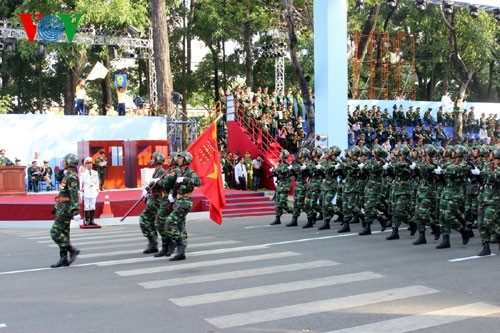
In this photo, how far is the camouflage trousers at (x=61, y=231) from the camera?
11359 millimetres

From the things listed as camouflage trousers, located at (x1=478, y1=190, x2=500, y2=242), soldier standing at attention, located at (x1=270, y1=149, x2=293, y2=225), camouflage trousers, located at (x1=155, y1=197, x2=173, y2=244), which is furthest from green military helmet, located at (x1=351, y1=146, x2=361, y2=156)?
camouflage trousers, located at (x1=155, y1=197, x2=173, y2=244)

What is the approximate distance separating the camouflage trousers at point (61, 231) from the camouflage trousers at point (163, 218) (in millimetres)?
1662

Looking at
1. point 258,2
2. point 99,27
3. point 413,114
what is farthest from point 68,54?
point 413,114

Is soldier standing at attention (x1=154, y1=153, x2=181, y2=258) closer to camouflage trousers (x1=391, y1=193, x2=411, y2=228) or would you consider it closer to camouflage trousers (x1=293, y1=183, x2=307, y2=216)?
camouflage trousers (x1=391, y1=193, x2=411, y2=228)

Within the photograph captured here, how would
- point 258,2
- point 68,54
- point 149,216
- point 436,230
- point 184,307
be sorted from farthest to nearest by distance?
1. point 68,54
2. point 258,2
3. point 436,230
4. point 149,216
5. point 184,307

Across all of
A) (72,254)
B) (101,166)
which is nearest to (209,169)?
(72,254)

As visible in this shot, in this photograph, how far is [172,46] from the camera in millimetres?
47750

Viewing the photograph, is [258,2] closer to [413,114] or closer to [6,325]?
[413,114]

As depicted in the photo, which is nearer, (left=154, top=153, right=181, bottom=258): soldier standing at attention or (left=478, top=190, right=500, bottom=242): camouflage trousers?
(left=478, top=190, right=500, bottom=242): camouflage trousers

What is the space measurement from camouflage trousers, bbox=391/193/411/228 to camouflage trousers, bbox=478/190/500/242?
2.15 m

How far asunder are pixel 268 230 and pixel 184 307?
27.4 feet

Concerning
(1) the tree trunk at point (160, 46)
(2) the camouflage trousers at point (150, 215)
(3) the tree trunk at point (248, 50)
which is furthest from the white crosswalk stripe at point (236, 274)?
(3) the tree trunk at point (248, 50)

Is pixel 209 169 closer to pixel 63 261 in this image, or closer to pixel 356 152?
pixel 356 152

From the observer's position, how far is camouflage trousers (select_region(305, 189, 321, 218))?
55.1 feet
